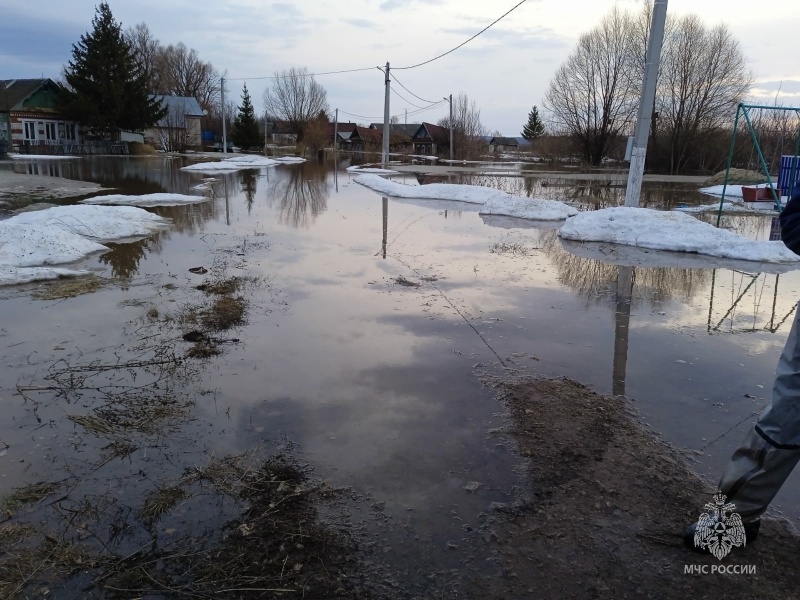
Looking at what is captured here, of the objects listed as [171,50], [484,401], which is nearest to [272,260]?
[484,401]

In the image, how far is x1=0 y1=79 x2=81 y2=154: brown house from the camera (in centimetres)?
4928

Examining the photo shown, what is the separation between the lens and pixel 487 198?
20.0m

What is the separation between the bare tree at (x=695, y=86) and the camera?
135 ft

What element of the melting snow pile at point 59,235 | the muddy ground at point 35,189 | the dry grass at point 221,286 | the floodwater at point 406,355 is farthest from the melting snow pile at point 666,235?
the muddy ground at point 35,189

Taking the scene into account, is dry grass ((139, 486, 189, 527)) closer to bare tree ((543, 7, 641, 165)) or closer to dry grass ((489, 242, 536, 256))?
dry grass ((489, 242, 536, 256))

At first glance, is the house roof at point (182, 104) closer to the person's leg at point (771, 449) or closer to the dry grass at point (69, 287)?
the dry grass at point (69, 287)

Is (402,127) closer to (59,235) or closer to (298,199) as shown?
(298,199)

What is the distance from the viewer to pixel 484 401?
15.2 ft

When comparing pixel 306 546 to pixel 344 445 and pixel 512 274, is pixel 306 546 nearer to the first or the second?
pixel 344 445

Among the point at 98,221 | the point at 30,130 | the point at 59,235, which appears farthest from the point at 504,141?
the point at 59,235

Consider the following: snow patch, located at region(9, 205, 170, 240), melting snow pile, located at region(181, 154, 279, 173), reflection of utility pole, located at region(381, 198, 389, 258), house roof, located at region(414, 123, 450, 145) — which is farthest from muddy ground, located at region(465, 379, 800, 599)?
house roof, located at region(414, 123, 450, 145)

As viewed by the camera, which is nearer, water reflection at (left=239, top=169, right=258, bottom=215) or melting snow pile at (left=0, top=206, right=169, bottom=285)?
melting snow pile at (left=0, top=206, right=169, bottom=285)

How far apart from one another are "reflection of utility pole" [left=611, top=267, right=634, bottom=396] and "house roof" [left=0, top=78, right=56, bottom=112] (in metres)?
56.0

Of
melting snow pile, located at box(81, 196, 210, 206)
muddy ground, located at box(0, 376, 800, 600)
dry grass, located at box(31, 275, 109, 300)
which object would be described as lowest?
muddy ground, located at box(0, 376, 800, 600)
